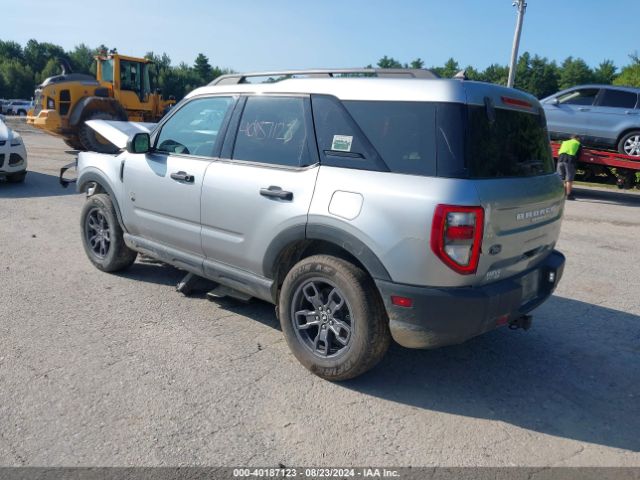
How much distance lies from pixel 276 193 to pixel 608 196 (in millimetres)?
12087

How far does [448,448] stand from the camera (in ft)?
9.60

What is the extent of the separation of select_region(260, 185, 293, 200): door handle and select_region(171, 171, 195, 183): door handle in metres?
0.84

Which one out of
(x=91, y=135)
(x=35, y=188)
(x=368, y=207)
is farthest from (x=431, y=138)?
(x=91, y=135)

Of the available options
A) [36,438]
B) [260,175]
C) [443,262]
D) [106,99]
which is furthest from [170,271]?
[106,99]

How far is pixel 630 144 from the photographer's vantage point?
12117mm

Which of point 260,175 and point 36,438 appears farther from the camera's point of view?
point 260,175

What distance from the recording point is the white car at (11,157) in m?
10.4

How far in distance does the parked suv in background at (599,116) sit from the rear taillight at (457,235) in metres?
11.1

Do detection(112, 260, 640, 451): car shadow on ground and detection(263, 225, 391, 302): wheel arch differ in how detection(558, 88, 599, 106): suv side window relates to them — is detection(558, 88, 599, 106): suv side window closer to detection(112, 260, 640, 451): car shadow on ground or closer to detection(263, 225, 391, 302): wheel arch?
detection(112, 260, 640, 451): car shadow on ground

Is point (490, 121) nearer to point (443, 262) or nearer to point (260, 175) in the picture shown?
point (443, 262)

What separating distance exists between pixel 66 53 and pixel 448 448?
97.4 m

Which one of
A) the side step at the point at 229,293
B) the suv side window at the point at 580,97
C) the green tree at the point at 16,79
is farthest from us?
the green tree at the point at 16,79

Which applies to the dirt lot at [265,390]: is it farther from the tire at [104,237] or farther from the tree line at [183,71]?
the tree line at [183,71]

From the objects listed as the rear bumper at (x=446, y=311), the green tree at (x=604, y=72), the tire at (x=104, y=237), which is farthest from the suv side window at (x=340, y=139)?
the green tree at (x=604, y=72)
